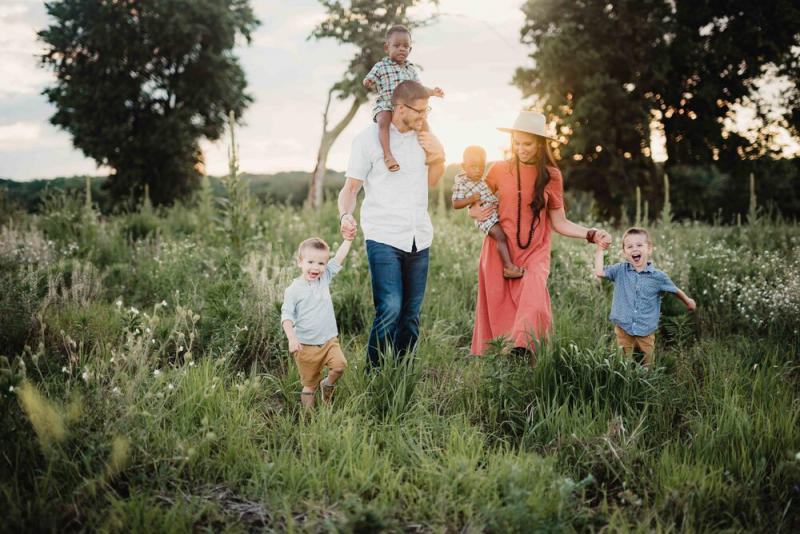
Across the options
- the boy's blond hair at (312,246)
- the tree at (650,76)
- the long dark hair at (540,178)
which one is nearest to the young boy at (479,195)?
the long dark hair at (540,178)

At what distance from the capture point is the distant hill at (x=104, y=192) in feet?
38.6

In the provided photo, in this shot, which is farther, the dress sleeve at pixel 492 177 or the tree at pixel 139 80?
the tree at pixel 139 80

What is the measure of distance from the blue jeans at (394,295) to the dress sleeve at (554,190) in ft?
3.31

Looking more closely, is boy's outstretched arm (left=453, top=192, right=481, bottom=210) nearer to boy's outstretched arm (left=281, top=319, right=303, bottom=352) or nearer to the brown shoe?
the brown shoe

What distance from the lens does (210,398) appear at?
3.45 m

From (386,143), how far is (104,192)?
27.0 m

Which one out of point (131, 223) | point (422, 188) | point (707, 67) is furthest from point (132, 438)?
point (707, 67)

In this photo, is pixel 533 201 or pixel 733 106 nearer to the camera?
pixel 533 201

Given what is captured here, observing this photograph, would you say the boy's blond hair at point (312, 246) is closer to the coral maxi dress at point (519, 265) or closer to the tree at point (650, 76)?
the coral maxi dress at point (519, 265)

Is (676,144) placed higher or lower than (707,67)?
lower

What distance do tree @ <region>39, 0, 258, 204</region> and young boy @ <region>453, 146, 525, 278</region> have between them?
929 inches

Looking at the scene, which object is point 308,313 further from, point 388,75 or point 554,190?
point 388,75

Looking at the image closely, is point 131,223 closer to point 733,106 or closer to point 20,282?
point 20,282

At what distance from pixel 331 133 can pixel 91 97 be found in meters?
13.7
